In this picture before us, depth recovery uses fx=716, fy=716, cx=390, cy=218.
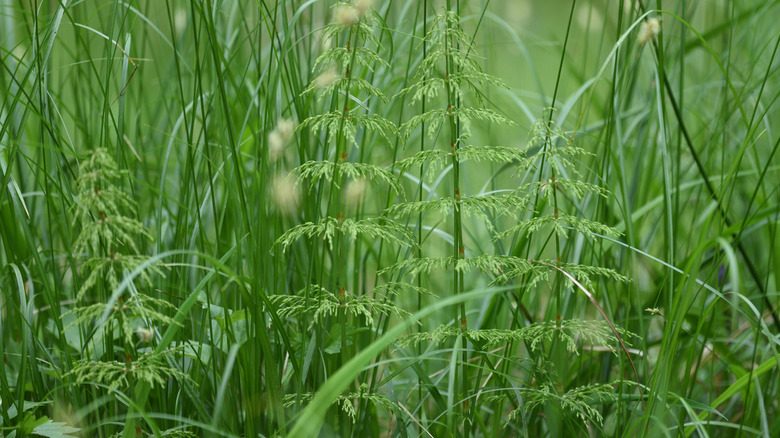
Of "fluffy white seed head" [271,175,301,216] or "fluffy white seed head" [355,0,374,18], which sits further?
"fluffy white seed head" [271,175,301,216]

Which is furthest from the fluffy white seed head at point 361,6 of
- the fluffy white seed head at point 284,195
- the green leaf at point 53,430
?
the green leaf at point 53,430

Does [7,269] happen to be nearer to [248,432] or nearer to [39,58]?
[39,58]

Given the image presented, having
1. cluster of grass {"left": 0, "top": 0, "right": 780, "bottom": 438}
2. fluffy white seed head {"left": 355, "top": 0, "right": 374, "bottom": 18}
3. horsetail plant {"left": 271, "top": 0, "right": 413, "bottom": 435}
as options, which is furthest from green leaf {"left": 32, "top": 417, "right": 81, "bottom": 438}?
fluffy white seed head {"left": 355, "top": 0, "right": 374, "bottom": 18}

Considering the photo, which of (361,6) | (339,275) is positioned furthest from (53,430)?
(361,6)

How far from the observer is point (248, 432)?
1220mm

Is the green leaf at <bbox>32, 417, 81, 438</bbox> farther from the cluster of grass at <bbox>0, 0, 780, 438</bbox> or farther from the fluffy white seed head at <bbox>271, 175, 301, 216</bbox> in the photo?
the fluffy white seed head at <bbox>271, 175, 301, 216</bbox>

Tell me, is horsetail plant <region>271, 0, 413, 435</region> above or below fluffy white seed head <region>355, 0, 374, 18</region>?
below

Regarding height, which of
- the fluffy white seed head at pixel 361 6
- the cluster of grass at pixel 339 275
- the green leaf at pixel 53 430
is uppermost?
the fluffy white seed head at pixel 361 6

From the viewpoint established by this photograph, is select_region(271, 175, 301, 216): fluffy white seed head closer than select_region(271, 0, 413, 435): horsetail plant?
No

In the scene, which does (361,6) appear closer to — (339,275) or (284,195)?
(284,195)

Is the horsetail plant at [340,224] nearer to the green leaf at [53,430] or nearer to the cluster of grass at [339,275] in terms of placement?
the cluster of grass at [339,275]

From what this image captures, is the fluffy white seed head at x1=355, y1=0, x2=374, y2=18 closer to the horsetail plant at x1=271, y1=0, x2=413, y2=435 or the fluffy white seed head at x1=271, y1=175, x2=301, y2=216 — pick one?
the horsetail plant at x1=271, y1=0, x2=413, y2=435

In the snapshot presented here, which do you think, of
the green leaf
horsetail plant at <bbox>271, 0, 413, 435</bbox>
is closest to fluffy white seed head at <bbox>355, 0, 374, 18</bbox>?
horsetail plant at <bbox>271, 0, 413, 435</bbox>

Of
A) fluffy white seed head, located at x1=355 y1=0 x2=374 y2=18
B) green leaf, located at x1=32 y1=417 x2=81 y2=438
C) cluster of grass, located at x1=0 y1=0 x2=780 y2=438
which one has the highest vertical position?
fluffy white seed head, located at x1=355 y1=0 x2=374 y2=18
